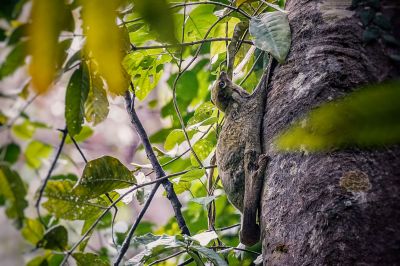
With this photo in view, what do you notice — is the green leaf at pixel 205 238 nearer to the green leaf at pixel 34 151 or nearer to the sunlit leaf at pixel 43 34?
the green leaf at pixel 34 151

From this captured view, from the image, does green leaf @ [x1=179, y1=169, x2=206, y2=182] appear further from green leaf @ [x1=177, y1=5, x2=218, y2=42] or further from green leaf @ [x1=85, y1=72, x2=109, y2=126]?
green leaf @ [x1=177, y1=5, x2=218, y2=42]

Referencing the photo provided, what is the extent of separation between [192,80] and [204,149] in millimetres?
619

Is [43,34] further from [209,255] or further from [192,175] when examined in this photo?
[192,175]

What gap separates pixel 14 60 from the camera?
1.01 m

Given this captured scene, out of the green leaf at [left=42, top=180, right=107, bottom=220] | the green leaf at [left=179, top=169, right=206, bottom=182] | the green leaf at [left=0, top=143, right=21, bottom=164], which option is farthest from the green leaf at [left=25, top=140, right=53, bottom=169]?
the green leaf at [left=179, top=169, right=206, bottom=182]

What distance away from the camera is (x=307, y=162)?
3.99ft

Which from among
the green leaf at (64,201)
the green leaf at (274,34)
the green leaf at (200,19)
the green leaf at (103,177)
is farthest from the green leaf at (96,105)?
the green leaf at (200,19)

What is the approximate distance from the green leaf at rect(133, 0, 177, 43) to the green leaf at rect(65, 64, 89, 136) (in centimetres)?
80

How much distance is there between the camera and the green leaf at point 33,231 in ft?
4.32

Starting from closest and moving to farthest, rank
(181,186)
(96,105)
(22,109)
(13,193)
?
(13,193)
(22,109)
(96,105)
(181,186)

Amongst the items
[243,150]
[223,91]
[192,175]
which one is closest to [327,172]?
[243,150]

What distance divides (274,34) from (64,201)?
34.2 inches

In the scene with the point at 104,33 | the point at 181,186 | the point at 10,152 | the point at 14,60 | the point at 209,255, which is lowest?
the point at 181,186

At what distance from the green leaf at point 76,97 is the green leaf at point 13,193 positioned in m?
0.30
